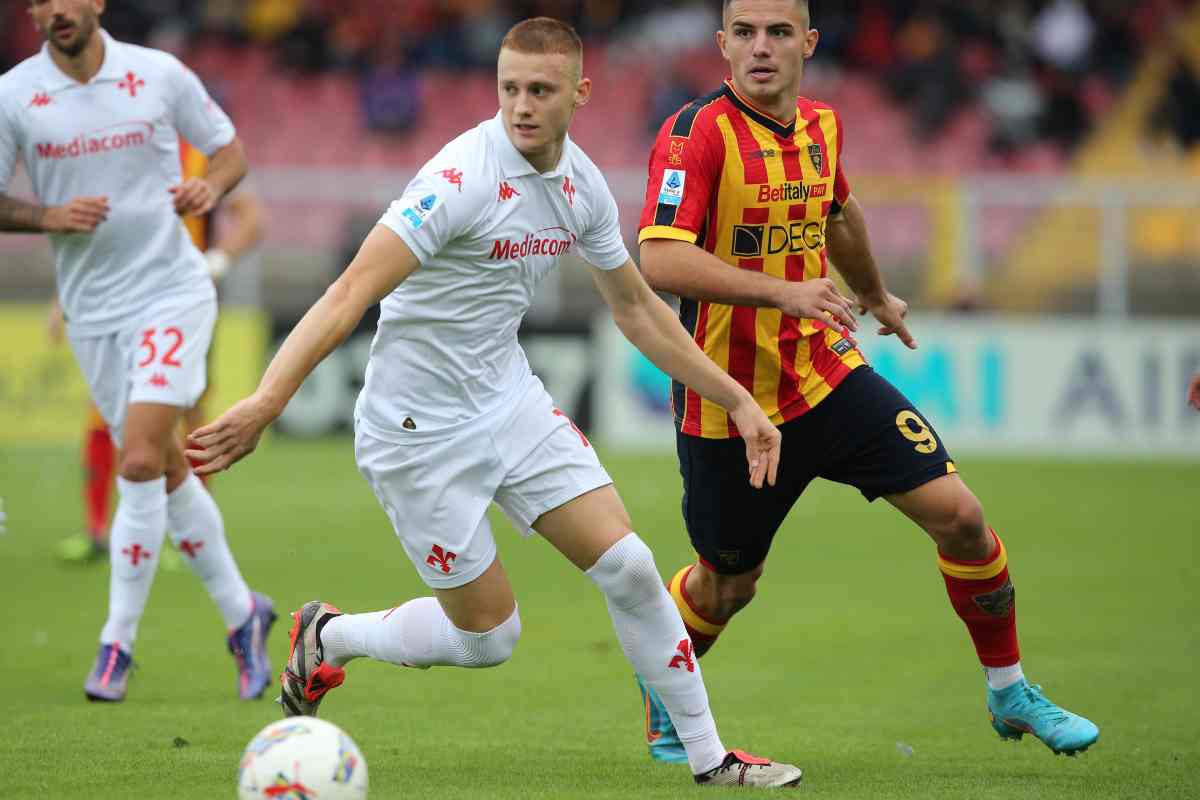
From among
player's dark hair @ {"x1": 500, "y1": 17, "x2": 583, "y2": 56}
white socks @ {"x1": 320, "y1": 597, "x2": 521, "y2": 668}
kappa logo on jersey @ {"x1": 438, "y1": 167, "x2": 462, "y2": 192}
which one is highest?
player's dark hair @ {"x1": 500, "y1": 17, "x2": 583, "y2": 56}

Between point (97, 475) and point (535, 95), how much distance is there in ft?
21.1

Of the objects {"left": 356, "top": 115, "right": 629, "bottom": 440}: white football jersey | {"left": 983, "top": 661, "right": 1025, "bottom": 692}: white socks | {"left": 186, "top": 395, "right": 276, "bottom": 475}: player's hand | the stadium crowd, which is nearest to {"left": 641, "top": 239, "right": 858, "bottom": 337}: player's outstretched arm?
{"left": 356, "top": 115, "right": 629, "bottom": 440}: white football jersey

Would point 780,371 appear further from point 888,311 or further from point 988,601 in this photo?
point 988,601

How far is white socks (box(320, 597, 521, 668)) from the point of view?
213 inches

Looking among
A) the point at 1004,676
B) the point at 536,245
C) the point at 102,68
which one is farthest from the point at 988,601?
the point at 102,68

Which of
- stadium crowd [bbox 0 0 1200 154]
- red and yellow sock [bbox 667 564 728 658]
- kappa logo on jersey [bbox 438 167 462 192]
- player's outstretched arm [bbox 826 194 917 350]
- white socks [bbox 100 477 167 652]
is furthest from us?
stadium crowd [bbox 0 0 1200 154]

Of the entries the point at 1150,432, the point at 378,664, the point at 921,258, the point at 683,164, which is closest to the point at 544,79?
the point at 683,164

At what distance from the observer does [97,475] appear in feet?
35.0

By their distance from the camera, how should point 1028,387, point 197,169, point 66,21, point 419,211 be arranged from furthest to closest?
point 1028,387
point 197,169
point 66,21
point 419,211

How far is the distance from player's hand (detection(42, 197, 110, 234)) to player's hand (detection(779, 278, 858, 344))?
288cm

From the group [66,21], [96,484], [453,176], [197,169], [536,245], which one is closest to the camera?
[453,176]

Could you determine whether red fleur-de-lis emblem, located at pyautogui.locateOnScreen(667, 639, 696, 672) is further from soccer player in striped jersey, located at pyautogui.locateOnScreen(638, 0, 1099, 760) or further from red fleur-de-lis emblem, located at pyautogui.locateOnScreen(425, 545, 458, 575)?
red fleur-de-lis emblem, located at pyautogui.locateOnScreen(425, 545, 458, 575)

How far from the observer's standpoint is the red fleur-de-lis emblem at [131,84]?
7016 mm

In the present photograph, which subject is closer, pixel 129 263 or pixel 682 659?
pixel 682 659
